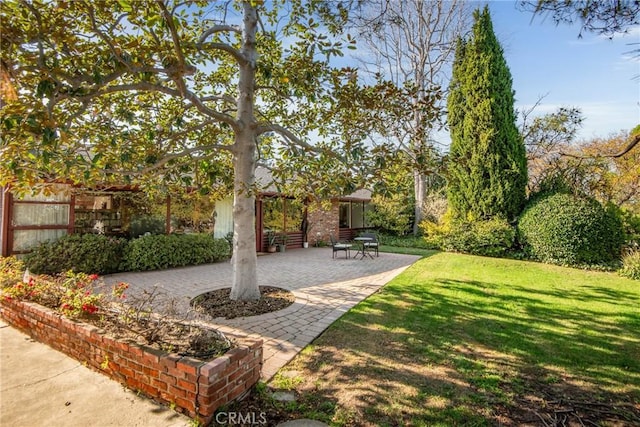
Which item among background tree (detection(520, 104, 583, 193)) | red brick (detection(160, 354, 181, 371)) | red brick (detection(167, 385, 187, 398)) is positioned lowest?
red brick (detection(167, 385, 187, 398))

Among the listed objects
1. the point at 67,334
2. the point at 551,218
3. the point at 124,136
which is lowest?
the point at 67,334

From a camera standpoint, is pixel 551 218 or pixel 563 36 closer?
pixel 563 36

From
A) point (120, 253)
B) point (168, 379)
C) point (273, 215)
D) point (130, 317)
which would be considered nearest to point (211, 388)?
point (168, 379)

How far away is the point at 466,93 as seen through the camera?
44.5 feet

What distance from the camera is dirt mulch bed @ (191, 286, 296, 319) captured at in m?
5.33

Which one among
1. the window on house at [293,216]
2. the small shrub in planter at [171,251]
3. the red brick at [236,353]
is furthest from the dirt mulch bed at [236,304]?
the window on house at [293,216]

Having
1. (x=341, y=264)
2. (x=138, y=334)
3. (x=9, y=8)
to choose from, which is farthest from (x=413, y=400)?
(x=341, y=264)

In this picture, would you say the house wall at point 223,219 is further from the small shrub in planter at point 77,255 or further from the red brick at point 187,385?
the red brick at point 187,385

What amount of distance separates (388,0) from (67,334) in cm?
592

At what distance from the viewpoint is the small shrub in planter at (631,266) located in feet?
27.8

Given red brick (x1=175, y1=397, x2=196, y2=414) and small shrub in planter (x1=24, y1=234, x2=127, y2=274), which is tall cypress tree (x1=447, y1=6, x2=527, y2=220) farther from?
small shrub in planter (x1=24, y1=234, x2=127, y2=274)

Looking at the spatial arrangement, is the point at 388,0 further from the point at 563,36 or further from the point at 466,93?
the point at 466,93

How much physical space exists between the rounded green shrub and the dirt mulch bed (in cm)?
925

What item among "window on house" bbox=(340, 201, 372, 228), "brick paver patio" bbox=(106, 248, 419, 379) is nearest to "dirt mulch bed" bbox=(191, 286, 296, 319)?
"brick paver patio" bbox=(106, 248, 419, 379)
